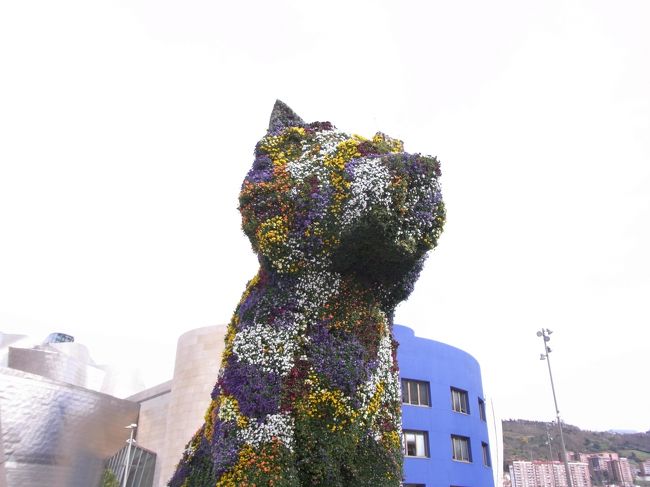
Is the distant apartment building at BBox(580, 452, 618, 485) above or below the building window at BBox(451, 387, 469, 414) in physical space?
above

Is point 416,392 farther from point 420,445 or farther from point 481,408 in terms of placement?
point 481,408

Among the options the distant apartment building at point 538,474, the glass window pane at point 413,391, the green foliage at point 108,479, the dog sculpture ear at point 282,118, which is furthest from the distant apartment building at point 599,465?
the dog sculpture ear at point 282,118

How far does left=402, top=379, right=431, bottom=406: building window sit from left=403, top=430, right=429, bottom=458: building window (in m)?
1.66

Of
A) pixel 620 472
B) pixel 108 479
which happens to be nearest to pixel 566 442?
pixel 620 472

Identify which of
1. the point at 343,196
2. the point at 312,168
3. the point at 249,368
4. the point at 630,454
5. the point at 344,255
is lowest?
the point at 249,368

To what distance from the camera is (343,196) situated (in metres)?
7.29

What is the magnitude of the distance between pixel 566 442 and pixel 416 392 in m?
145

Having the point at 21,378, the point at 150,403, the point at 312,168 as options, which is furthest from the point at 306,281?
the point at 150,403

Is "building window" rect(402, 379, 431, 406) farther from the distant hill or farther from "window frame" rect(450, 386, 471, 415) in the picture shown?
the distant hill

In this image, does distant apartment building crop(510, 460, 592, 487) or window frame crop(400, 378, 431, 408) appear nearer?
window frame crop(400, 378, 431, 408)

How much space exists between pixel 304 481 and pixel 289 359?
1.47 meters

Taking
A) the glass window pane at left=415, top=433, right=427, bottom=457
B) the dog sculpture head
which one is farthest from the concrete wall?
the dog sculpture head

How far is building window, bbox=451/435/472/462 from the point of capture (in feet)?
102

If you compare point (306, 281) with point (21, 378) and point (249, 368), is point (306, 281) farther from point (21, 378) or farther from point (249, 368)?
point (21, 378)
